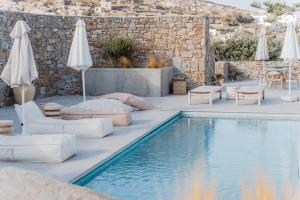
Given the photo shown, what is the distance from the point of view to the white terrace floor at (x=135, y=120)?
6.94 meters

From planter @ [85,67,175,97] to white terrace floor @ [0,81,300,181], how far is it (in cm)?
56

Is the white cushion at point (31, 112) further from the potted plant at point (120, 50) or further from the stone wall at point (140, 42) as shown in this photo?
the potted plant at point (120, 50)

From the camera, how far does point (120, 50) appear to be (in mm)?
16578

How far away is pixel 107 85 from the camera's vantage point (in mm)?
15945

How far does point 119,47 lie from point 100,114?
6.69 m

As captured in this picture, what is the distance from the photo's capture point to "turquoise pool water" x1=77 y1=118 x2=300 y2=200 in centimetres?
653

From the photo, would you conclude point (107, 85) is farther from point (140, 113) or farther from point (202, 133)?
point (202, 133)

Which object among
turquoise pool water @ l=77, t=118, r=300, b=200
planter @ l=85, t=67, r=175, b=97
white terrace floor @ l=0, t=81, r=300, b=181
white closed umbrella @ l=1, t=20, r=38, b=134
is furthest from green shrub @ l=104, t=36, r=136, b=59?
white closed umbrella @ l=1, t=20, r=38, b=134

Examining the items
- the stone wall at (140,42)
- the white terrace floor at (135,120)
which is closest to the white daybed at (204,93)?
the white terrace floor at (135,120)

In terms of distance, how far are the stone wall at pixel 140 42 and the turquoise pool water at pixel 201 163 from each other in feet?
18.4

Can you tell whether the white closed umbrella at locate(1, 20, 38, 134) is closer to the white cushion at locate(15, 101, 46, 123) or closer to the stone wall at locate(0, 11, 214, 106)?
the white cushion at locate(15, 101, 46, 123)

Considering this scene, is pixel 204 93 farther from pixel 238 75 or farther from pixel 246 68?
pixel 246 68

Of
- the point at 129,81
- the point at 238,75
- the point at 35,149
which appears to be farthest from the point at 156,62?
the point at 35,149

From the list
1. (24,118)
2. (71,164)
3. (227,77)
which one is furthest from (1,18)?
(227,77)
